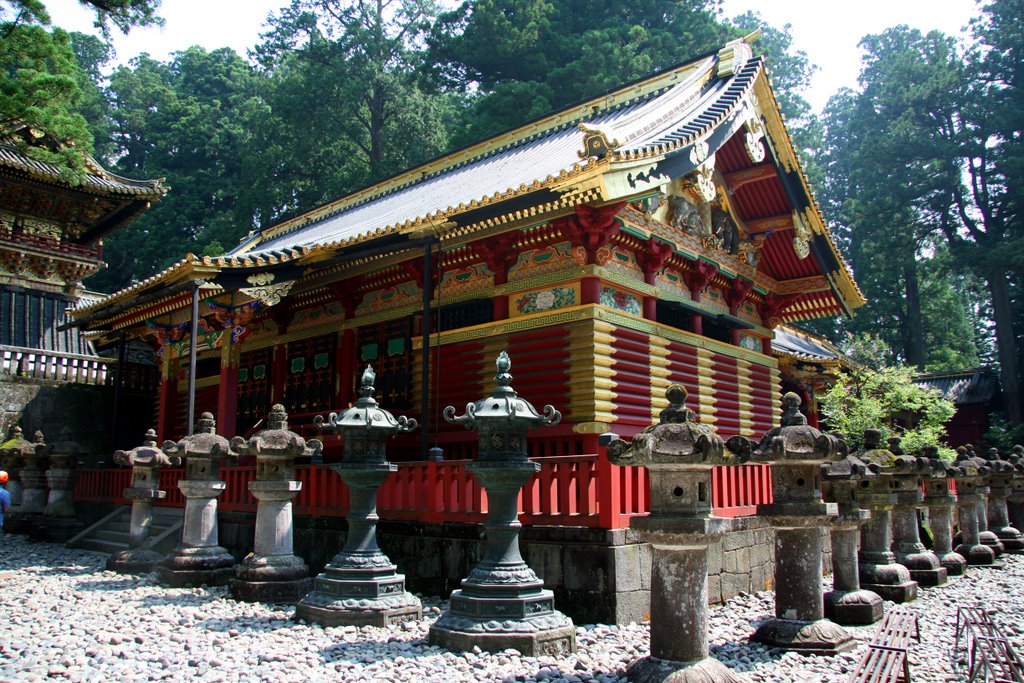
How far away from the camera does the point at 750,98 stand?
13758mm

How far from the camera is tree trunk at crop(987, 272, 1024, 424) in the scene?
30016mm

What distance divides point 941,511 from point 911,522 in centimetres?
141

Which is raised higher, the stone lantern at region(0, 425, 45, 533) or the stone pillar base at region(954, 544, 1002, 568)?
the stone lantern at region(0, 425, 45, 533)

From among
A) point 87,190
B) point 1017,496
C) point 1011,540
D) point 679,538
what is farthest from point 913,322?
point 679,538

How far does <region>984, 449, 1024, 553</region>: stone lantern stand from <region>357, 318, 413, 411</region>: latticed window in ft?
35.6

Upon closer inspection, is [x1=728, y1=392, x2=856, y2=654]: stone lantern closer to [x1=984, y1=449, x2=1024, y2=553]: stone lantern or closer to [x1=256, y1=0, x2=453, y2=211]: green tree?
[x1=984, y1=449, x2=1024, y2=553]: stone lantern

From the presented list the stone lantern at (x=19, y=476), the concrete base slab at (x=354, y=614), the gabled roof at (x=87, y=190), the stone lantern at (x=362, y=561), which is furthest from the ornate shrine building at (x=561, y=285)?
the gabled roof at (x=87, y=190)

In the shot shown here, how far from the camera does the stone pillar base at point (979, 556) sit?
12.9 meters

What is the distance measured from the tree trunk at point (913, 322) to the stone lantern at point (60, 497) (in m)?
34.7

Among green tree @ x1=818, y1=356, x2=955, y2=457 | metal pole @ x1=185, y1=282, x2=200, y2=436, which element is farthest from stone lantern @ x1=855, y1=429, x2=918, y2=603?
green tree @ x1=818, y1=356, x2=955, y2=457

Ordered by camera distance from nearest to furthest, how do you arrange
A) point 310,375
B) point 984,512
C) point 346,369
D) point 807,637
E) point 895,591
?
point 807,637 < point 895,591 < point 984,512 < point 346,369 < point 310,375

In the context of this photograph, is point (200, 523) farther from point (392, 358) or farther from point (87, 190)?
point (87, 190)

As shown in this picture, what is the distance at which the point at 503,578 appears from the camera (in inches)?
263

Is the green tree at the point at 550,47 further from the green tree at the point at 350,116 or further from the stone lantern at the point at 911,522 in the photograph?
the stone lantern at the point at 911,522
